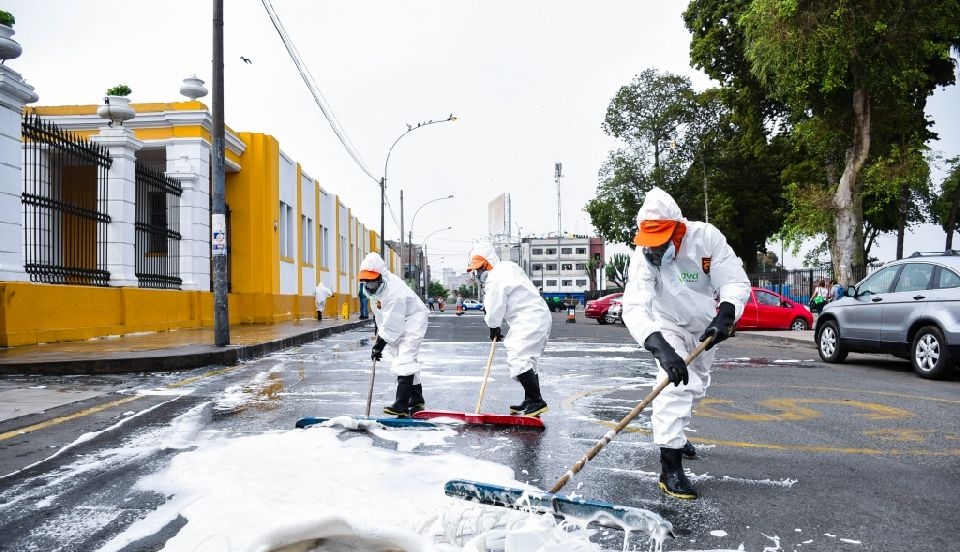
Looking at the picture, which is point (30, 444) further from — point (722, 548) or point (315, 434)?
point (722, 548)

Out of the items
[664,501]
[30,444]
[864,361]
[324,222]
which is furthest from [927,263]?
[324,222]

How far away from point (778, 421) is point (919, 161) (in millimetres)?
16454

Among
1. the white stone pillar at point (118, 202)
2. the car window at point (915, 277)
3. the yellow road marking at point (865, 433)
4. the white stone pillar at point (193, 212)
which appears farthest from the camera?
the white stone pillar at point (193, 212)

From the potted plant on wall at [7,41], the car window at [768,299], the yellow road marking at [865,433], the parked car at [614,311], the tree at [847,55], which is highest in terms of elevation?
the tree at [847,55]

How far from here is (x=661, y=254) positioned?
416cm

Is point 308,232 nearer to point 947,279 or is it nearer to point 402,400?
point 947,279

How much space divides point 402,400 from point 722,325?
3.16 m

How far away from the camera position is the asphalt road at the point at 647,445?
3283 millimetres

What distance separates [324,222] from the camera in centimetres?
3406

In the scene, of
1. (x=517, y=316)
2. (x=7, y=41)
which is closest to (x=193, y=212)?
(x=7, y=41)

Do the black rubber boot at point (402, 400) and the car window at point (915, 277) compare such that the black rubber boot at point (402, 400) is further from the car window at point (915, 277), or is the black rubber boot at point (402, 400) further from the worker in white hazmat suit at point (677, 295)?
the car window at point (915, 277)

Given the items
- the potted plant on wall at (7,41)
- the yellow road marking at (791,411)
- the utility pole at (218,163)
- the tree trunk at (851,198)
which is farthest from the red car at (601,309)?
the potted plant on wall at (7,41)

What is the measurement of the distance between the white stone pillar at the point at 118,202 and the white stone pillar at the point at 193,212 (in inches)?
126

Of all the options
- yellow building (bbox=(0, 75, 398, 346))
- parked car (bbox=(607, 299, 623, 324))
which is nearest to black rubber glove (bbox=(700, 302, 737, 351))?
yellow building (bbox=(0, 75, 398, 346))
